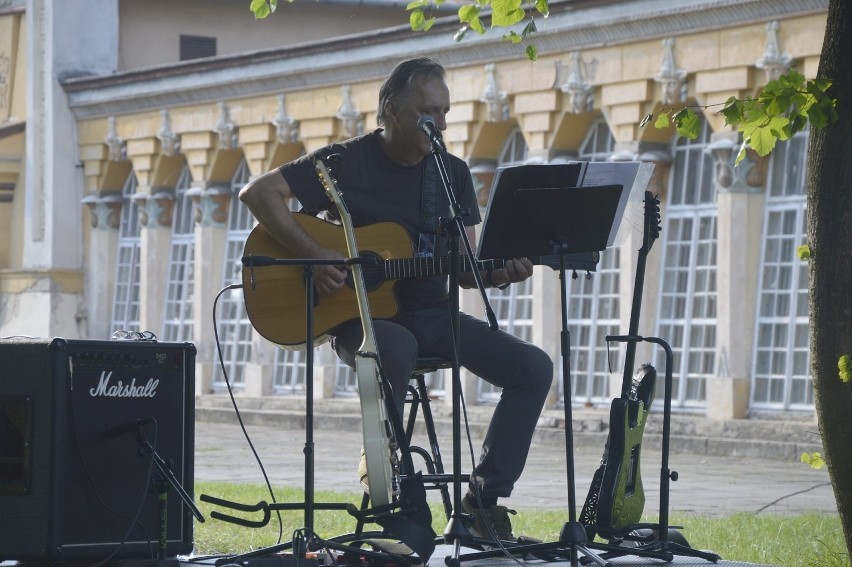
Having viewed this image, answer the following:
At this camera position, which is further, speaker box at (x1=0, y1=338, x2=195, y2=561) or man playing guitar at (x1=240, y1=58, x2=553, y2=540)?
man playing guitar at (x1=240, y1=58, x2=553, y2=540)

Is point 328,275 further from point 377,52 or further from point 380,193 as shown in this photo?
point 377,52

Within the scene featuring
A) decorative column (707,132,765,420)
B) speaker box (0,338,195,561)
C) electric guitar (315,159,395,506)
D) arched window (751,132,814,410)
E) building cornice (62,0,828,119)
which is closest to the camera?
speaker box (0,338,195,561)

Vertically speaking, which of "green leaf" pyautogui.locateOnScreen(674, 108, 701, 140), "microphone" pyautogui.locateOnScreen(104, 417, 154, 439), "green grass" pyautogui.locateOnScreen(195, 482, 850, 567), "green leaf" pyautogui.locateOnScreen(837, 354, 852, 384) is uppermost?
"green leaf" pyautogui.locateOnScreen(674, 108, 701, 140)

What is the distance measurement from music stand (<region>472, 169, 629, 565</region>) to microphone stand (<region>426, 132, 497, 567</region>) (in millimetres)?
101

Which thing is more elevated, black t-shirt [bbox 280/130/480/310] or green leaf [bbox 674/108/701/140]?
green leaf [bbox 674/108/701/140]

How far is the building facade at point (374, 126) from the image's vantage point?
1828cm

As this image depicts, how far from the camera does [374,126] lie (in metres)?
22.8

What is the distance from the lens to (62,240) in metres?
28.8

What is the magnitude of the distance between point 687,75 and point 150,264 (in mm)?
11229

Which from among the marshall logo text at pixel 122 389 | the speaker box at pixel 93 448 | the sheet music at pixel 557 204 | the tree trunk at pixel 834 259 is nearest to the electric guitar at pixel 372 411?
the sheet music at pixel 557 204

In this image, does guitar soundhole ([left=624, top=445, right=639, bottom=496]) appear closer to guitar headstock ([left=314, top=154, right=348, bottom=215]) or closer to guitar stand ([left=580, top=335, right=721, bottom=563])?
guitar stand ([left=580, top=335, right=721, bottom=563])

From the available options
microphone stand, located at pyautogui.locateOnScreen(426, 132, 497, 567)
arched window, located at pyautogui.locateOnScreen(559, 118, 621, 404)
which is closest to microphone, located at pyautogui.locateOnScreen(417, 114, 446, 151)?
microphone stand, located at pyautogui.locateOnScreen(426, 132, 497, 567)

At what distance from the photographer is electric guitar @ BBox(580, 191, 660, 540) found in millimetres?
6922

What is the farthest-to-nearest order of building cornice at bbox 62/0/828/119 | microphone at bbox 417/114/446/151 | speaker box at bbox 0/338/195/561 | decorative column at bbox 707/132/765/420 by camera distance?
1. building cornice at bbox 62/0/828/119
2. decorative column at bbox 707/132/765/420
3. microphone at bbox 417/114/446/151
4. speaker box at bbox 0/338/195/561
